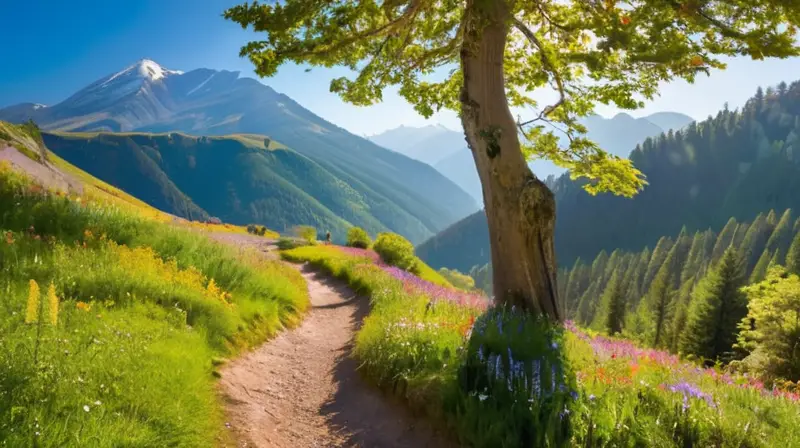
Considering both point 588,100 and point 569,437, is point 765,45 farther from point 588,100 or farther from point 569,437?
point 569,437

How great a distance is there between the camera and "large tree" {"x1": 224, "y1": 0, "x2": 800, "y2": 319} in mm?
6406

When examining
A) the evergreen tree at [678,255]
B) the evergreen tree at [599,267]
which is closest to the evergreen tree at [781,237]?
the evergreen tree at [678,255]

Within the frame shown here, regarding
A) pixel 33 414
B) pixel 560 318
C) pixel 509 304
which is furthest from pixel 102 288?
pixel 560 318

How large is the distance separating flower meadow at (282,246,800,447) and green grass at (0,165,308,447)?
2464 millimetres

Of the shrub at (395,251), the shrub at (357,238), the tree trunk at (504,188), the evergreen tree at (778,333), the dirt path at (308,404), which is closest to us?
the dirt path at (308,404)

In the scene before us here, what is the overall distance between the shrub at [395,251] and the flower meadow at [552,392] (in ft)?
82.5

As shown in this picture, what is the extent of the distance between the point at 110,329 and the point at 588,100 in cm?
1065

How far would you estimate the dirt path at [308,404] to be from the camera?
4.93m

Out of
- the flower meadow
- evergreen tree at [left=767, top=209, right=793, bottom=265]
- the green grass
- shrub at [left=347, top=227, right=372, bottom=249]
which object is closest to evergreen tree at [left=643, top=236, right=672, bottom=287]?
evergreen tree at [left=767, top=209, right=793, bottom=265]

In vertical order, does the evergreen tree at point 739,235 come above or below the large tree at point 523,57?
above

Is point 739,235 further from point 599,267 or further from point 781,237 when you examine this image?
point 599,267

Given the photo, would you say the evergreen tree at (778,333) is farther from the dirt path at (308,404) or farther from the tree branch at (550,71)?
the dirt path at (308,404)

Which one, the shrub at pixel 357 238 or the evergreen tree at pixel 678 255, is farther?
the evergreen tree at pixel 678 255

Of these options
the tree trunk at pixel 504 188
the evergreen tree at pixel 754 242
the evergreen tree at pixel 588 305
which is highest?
the evergreen tree at pixel 754 242
